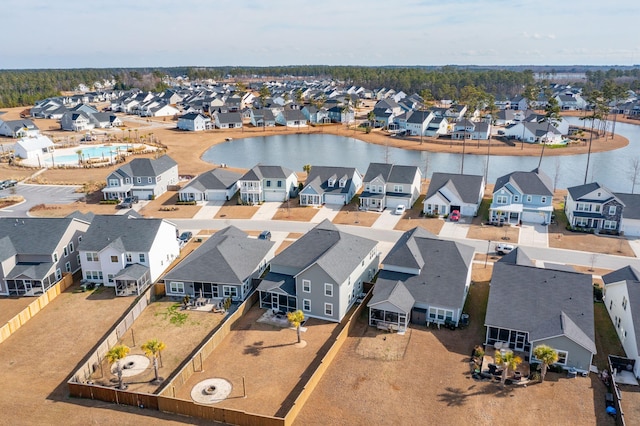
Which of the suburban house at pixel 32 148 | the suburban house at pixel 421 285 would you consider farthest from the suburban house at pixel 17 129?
the suburban house at pixel 421 285

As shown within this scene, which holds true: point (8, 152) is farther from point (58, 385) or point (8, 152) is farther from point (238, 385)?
point (238, 385)

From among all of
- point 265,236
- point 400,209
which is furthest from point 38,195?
point 400,209

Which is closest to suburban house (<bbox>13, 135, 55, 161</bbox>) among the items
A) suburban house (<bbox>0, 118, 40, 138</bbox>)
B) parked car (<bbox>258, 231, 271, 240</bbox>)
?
suburban house (<bbox>0, 118, 40, 138</bbox>)

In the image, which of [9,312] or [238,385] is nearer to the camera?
[238,385]

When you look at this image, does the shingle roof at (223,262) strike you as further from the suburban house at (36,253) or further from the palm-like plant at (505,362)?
the palm-like plant at (505,362)

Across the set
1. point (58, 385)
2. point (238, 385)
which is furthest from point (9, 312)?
point (238, 385)

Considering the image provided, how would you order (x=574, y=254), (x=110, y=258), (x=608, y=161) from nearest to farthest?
(x=110, y=258), (x=574, y=254), (x=608, y=161)
